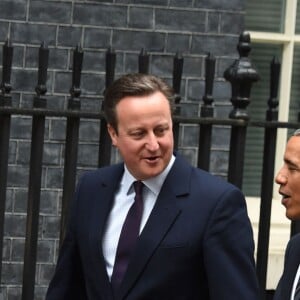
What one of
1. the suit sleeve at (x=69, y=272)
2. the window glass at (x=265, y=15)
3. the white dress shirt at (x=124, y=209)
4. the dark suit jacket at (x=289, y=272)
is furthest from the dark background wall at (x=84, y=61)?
the dark suit jacket at (x=289, y=272)

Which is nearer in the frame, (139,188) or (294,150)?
(294,150)

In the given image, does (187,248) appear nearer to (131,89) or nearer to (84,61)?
(131,89)

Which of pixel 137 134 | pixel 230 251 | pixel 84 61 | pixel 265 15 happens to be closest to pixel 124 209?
pixel 137 134

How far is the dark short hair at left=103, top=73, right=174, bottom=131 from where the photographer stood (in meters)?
4.55

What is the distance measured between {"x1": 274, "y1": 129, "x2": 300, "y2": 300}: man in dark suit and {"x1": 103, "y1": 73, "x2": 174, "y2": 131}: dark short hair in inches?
16.7

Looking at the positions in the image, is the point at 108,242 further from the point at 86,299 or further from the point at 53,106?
the point at 53,106

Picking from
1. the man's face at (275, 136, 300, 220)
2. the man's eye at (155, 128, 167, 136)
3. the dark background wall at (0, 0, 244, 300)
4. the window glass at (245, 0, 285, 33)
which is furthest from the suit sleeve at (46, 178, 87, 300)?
the window glass at (245, 0, 285, 33)

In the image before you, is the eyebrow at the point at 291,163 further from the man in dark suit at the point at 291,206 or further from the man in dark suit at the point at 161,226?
the man in dark suit at the point at 161,226

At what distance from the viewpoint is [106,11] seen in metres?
7.79

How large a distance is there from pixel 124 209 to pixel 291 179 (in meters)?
0.58

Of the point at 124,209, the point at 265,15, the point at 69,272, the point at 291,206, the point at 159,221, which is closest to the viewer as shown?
the point at 291,206

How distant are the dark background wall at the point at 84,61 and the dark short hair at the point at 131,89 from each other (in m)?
3.01

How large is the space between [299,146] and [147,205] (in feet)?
1.79

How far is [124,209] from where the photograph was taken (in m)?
4.67
